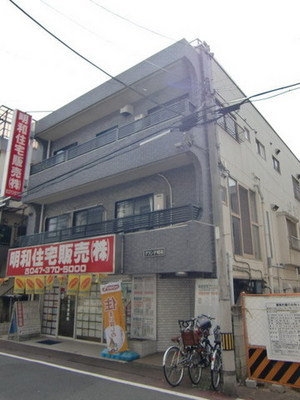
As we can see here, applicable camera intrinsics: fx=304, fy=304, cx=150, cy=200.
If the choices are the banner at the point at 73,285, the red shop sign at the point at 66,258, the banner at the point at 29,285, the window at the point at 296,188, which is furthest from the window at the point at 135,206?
the window at the point at 296,188

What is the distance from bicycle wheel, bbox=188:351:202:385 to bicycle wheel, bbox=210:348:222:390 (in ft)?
1.51

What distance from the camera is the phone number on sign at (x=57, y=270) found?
11117 millimetres

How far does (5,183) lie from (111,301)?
26.6 feet

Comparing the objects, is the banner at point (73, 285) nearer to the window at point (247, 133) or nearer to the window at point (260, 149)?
the window at point (247, 133)

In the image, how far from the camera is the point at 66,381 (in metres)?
7.10

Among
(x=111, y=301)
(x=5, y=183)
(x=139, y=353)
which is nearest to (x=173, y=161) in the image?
(x=111, y=301)

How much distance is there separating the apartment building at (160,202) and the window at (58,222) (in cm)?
6

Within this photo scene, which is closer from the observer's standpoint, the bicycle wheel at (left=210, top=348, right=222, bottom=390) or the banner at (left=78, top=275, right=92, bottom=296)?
the bicycle wheel at (left=210, top=348, right=222, bottom=390)

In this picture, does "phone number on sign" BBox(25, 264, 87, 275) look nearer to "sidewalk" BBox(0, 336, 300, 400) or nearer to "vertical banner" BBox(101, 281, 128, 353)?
"vertical banner" BBox(101, 281, 128, 353)

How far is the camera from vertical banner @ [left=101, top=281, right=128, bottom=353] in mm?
9453

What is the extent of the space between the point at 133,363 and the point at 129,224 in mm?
4541

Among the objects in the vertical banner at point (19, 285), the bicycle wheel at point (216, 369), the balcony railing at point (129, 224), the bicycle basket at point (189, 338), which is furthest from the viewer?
the vertical banner at point (19, 285)

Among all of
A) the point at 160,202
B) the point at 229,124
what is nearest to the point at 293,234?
the point at 229,124

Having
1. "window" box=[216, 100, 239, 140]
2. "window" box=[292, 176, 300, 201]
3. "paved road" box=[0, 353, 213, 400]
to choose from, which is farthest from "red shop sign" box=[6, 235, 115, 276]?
"window" box=[292, 176, 300, 201]
